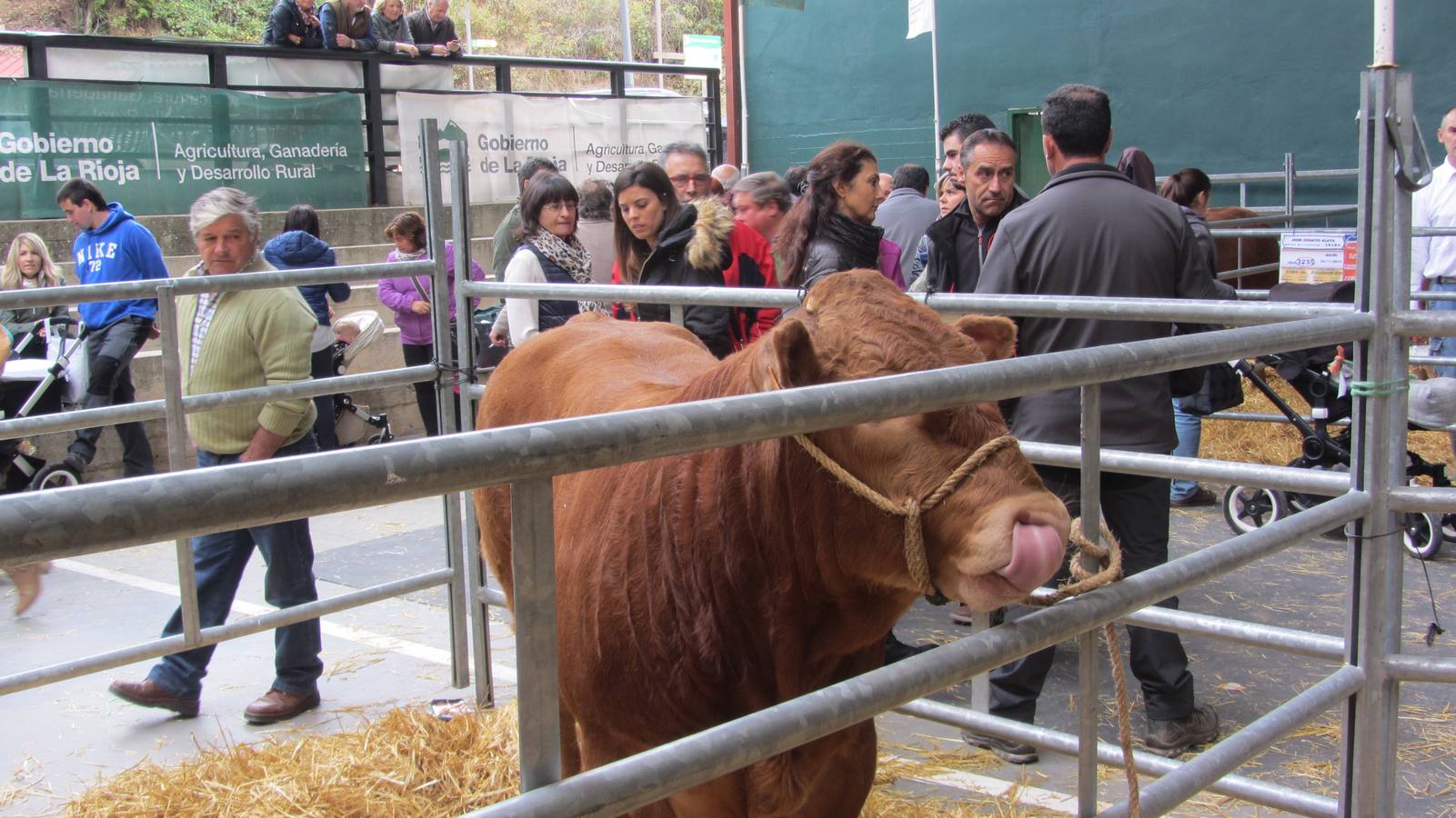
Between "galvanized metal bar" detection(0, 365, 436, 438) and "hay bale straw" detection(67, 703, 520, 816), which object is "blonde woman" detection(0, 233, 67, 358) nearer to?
"galvanized metal bar" detection(0, 365, 436, 438)

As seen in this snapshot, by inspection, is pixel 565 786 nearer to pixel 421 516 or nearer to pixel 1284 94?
pixel 421 516

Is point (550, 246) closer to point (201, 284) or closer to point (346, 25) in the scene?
point (201, 284)

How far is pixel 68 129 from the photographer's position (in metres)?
11.2

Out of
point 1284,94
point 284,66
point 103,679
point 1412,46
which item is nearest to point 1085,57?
point 1284,94

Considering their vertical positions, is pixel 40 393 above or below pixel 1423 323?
below

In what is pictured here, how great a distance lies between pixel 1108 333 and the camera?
399cm

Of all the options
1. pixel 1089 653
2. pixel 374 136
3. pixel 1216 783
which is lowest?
pixel 1216 783

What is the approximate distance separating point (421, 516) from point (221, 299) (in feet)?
12.3

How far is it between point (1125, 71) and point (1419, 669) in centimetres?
1447

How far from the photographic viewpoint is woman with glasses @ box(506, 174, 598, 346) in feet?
19.3

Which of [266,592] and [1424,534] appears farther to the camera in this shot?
[1424,534]

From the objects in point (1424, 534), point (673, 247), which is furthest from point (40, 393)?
point (1424, 534)

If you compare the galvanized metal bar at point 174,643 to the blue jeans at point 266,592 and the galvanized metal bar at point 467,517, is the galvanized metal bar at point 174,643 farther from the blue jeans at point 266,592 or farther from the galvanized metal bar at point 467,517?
the blue jeans at point 266,592

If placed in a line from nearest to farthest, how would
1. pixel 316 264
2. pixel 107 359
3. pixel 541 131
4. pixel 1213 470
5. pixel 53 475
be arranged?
pixel 1213 470 < pixel 107 359 < pixel 53 475 < pixel 316 264 < pixel 541 131
